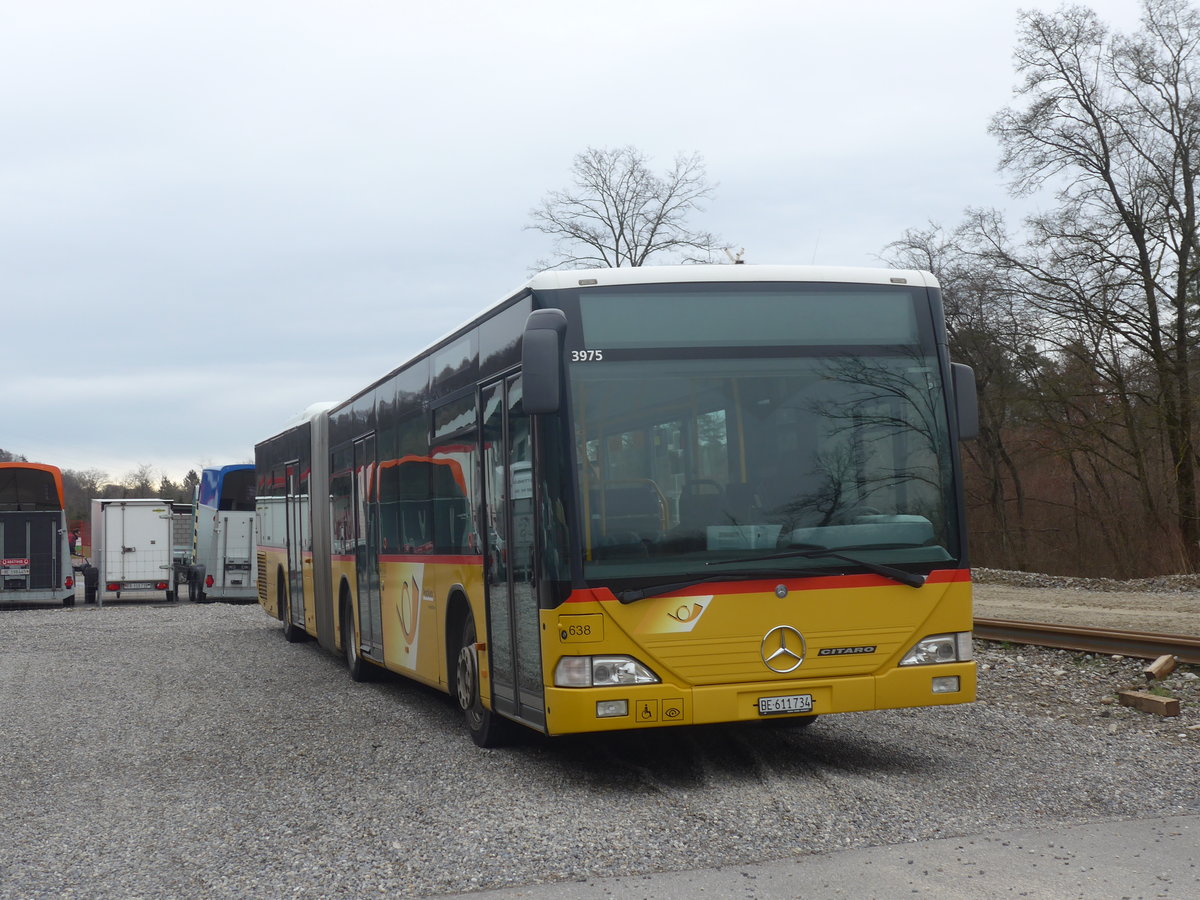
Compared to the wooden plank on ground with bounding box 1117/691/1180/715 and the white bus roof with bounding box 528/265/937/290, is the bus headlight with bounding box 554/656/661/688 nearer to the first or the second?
the white bus roof with bounding box 528/265/937/290

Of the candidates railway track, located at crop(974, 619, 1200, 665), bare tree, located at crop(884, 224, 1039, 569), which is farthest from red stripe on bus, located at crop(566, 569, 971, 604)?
bare tree, located at crop(884, 224, 1039, 569)

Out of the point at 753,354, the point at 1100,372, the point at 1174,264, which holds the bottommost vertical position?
the point at 753,354

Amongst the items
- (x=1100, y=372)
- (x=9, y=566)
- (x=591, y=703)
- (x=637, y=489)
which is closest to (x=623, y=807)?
(x=591, y=703)

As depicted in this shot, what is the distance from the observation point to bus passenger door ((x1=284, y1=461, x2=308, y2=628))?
1678 centimetres

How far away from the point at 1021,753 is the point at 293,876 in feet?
14.8

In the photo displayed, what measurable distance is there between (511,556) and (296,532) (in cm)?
Result: 1018

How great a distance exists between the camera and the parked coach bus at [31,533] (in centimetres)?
3222

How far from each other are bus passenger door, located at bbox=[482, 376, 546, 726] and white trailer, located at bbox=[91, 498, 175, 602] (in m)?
29.1

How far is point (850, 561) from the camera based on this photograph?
7379 millimetres

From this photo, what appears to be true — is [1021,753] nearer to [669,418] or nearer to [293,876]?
[669,418]

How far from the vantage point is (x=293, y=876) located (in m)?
5.82

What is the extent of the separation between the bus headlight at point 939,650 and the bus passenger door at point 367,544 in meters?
5.94

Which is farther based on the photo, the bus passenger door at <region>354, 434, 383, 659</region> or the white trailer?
the white trailer

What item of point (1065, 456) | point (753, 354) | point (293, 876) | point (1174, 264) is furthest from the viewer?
point (1065, 456)
